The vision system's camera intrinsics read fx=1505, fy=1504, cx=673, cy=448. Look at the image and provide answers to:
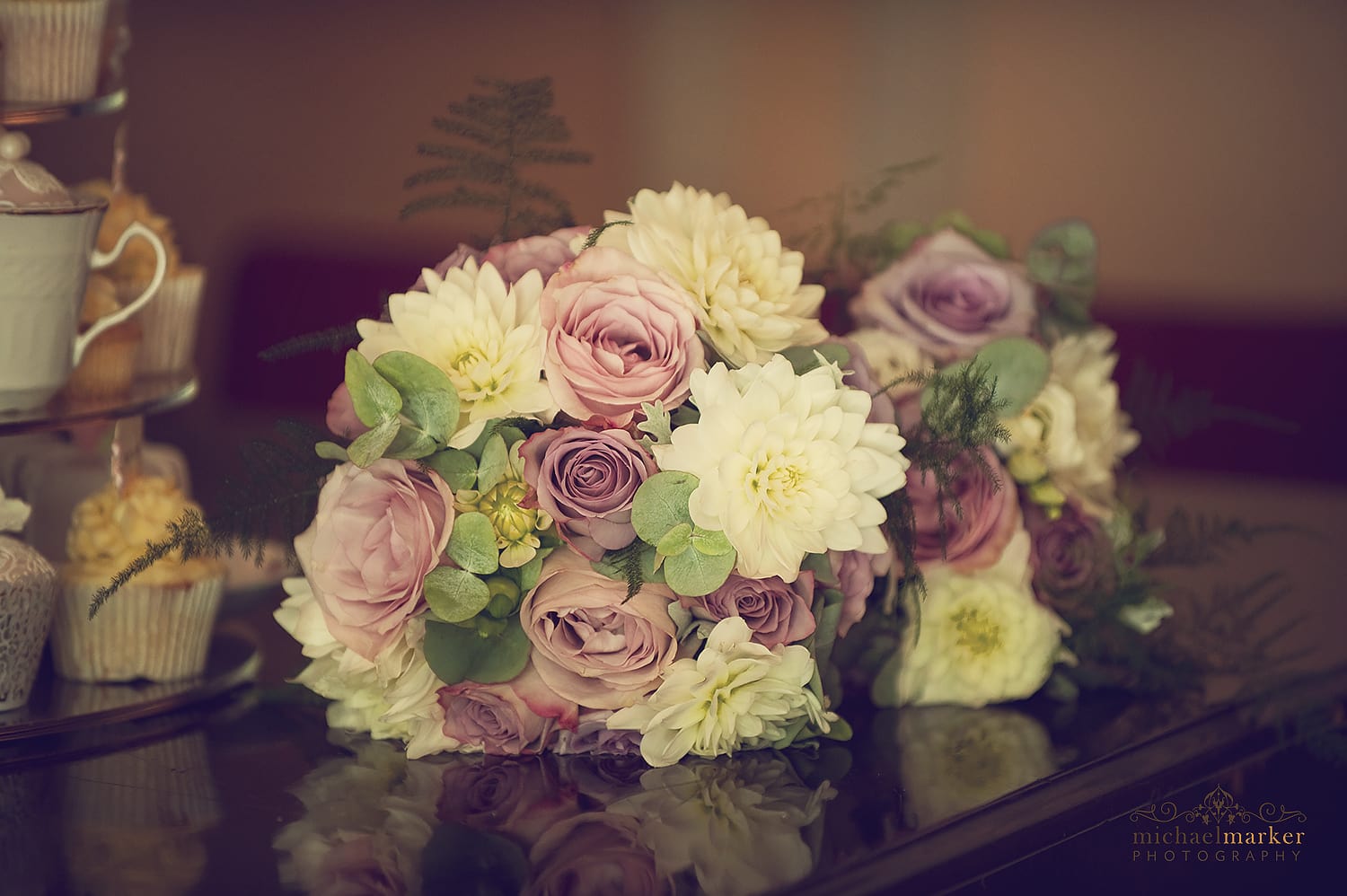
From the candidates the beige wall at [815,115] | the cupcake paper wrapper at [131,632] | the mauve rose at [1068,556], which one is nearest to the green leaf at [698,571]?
the mauve rose at [1068,556]

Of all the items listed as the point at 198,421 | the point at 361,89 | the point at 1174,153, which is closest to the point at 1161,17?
the point at 1174,153

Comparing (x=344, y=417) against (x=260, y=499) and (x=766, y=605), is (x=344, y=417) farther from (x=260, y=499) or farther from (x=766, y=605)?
(x=766, y=605)

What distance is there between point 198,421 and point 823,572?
11.7 ft

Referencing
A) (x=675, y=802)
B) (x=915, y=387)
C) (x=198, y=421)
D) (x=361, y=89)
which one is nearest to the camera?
(x=675, y=802)

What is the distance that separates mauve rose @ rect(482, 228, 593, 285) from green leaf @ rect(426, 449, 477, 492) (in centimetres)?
12

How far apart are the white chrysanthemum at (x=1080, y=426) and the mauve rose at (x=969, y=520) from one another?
4cm

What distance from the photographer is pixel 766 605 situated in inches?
35.2

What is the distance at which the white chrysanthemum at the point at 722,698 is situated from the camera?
0.88 m

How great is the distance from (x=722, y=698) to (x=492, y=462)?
0.65 ft

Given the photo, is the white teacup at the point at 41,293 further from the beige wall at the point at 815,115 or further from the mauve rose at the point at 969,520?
the beige wall at the point at 815,115

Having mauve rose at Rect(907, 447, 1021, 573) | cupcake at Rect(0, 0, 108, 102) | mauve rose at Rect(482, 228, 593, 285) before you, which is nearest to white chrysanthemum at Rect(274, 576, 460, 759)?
mauve rose at Rect(482, 228, 593, 285)

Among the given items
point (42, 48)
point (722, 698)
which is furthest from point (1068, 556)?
point (42, 48)

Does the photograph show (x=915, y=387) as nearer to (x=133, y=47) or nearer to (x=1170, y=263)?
(x=1170, y=263)

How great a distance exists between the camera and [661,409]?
2.87 ft
